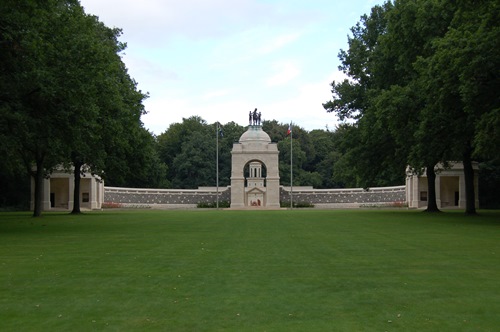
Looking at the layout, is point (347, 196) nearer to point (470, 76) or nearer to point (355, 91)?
point (355, 91)

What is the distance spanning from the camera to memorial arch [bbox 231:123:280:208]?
72562mm

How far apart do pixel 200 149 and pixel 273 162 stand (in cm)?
1696

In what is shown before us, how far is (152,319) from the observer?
24.5 feet

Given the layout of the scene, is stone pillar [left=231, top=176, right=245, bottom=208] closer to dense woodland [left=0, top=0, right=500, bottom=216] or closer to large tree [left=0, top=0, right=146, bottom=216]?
dense woodland [left=0, top=0, right=500, bottom=216]

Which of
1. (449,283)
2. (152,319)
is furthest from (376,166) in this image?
(152,319)

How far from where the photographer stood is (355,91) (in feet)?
137

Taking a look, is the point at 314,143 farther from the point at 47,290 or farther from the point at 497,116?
the point at 47,290

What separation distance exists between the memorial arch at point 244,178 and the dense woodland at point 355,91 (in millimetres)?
20308

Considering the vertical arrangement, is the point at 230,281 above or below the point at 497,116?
below

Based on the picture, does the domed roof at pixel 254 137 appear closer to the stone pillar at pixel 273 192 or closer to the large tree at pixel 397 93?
the stone pillar at pixel 273 192

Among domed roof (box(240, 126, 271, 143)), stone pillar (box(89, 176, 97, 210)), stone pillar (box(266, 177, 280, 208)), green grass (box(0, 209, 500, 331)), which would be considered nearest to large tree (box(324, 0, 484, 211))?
green grass (box(0, 209, 500, 331))

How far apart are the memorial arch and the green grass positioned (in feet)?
183

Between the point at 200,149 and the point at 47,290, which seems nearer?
the point at 47,290

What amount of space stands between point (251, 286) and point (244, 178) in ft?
211
